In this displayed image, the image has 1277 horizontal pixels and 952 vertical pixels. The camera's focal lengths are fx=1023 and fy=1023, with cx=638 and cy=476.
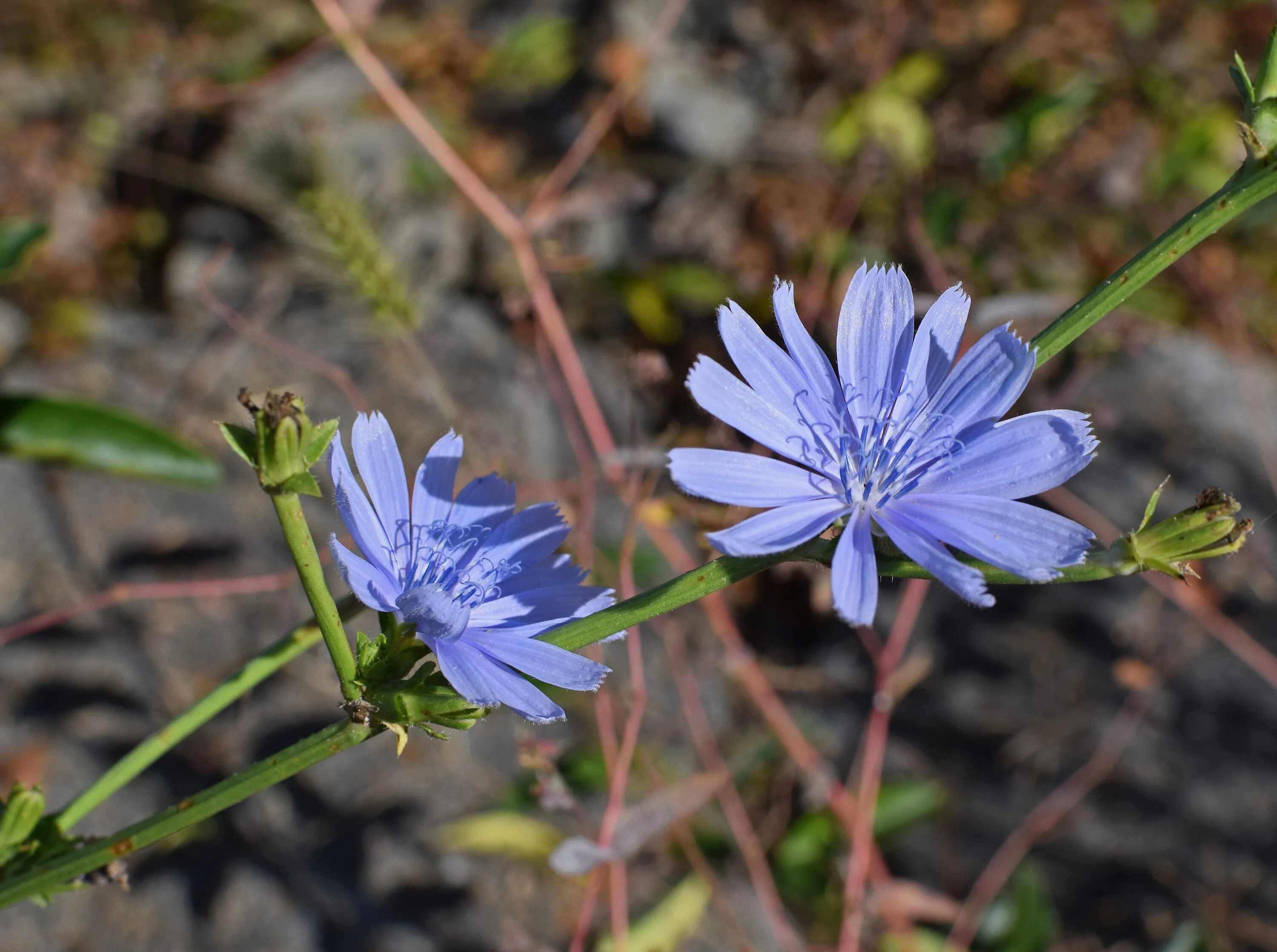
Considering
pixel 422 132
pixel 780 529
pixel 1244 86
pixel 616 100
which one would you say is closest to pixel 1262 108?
pixel 1244 86

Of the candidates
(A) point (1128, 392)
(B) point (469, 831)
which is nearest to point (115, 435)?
(B) point (469, 831)

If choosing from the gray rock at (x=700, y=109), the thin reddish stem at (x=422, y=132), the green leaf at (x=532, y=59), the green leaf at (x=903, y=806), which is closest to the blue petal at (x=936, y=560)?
the thin reddish stem at (x=422, y=132)

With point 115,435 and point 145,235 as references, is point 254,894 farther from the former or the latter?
point 145,235

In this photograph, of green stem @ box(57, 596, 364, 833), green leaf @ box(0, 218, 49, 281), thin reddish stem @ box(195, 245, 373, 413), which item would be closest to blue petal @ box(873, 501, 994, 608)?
green stem @ box(57, 596, 364, 833)

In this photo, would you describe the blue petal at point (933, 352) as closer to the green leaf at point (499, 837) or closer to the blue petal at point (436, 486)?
the blue petal at point (436, 486)

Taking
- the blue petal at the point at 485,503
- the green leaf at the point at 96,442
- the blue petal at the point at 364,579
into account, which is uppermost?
the green leaf at the point at 96,442

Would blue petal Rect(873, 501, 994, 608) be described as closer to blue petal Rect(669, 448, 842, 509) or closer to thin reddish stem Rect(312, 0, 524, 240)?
blue petal Rect(669, 448, 842, 509)

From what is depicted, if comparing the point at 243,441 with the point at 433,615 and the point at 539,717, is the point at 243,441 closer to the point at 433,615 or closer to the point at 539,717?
the point at 433,615
